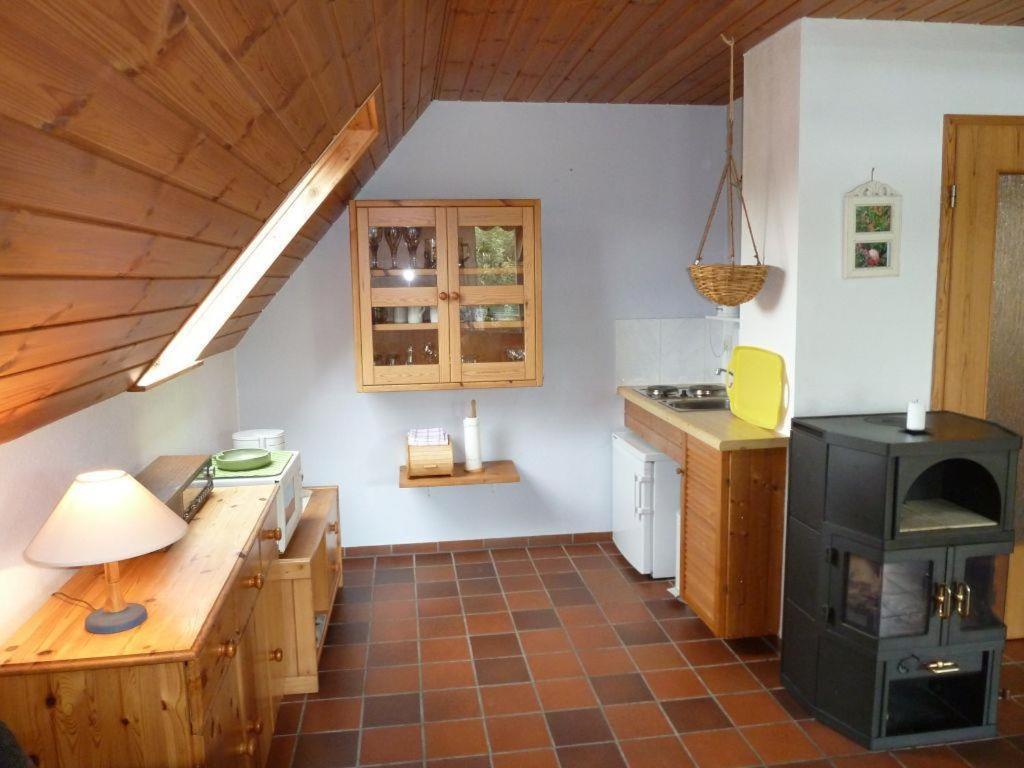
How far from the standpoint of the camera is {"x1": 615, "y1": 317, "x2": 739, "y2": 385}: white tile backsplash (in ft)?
14.4

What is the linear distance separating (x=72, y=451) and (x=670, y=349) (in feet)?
10.0

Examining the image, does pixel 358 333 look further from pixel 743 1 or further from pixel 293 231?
pixel 743 1

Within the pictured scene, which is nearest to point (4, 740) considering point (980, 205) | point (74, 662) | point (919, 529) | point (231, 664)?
point (74, 662)

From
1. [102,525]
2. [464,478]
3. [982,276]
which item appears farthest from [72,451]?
[982,276]

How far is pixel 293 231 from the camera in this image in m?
3.24

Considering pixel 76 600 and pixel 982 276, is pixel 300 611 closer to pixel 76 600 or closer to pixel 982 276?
pixel 76 600

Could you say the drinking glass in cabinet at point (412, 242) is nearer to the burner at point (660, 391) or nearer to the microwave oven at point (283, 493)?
the microwave oven at point (283, 493)

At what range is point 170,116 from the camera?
1072 millimetres

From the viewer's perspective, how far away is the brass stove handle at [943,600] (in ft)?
8.22

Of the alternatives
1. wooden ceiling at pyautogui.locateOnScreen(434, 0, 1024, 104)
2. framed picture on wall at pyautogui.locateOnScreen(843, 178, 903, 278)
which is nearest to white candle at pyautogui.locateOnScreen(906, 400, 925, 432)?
framed picture on wall at pyautogui.locateOnScreen(843, 178, 903, 278)

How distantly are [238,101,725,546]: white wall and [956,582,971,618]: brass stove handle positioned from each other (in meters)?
2.15

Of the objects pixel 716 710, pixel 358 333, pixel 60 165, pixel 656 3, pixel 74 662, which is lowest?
pixel 716 710

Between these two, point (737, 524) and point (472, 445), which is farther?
point (472, 445)

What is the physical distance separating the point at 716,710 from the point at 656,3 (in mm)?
2406
